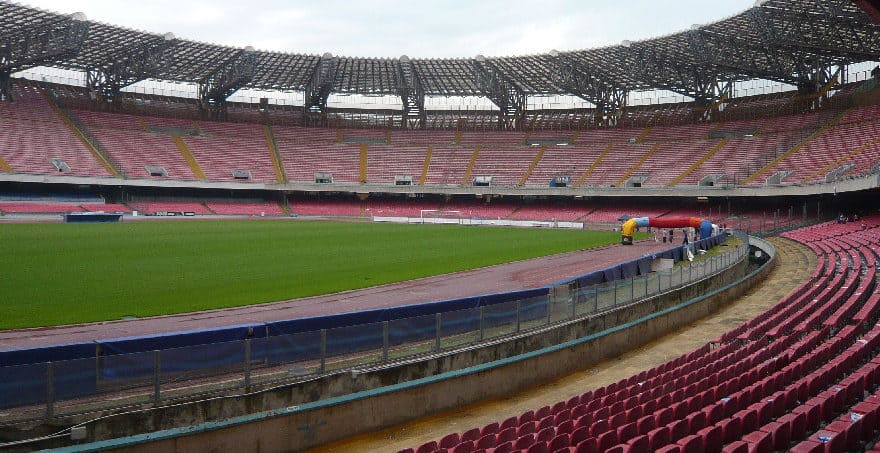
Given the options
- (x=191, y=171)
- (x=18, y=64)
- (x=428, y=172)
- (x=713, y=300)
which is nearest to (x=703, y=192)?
(x=428, y=172)

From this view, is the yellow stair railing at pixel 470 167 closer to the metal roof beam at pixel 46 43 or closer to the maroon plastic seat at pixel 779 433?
the metal roof beam at pixel 46 43

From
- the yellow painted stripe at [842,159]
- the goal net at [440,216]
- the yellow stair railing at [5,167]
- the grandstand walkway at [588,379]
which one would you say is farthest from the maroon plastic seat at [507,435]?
the yellow stair railing at [5,167]

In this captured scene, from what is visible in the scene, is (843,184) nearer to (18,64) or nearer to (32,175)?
(32,175)

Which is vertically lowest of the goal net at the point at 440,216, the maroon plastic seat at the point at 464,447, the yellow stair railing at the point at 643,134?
the goal net at the point at 440,216

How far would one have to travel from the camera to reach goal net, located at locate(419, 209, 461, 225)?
6162cm

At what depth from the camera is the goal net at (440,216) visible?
61625mm

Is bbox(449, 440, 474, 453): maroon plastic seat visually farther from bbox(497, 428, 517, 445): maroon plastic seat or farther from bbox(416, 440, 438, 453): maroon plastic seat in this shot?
bbox(497, 428, 517, 445): maroon plastic seat

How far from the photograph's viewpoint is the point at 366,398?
10.9m

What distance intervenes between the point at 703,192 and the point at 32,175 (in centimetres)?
6038

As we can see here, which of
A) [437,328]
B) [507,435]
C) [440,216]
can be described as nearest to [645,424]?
[507,435]

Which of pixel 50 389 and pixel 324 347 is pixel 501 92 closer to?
→ pixel 324 347

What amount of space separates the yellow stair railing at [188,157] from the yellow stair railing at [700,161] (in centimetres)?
4881

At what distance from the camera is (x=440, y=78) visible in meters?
75.6

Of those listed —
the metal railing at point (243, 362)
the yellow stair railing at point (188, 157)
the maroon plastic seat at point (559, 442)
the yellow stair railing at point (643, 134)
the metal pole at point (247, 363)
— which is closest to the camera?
the maroon plastic seat at point (559, 442)
